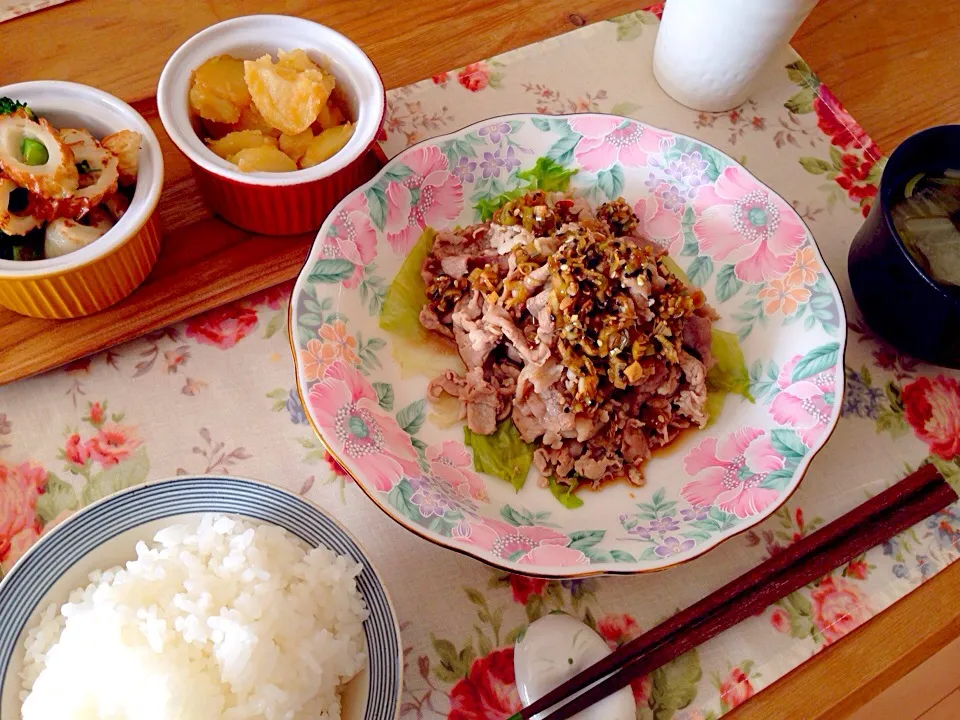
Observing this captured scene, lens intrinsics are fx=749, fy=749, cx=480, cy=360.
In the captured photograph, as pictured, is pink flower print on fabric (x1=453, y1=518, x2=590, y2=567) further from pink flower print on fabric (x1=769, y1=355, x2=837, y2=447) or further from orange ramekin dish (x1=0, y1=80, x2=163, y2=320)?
orange ramekin dish (x1=0, y1=80, x2=163, y2=320)

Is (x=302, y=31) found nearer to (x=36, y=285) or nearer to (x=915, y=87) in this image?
(x=36, y=285)

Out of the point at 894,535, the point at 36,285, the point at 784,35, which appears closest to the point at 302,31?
the point at 36,285

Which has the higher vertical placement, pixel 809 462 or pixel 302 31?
pixel 302 31

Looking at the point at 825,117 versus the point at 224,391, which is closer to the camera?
the point at 224,391

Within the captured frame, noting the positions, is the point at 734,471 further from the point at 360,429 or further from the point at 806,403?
the point at 360,429

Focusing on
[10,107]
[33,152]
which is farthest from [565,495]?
[10,107]

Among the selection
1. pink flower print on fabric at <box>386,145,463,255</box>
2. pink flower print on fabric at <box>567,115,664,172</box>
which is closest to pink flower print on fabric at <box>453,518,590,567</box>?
pink flower print on fabric at <box>386,145,463,255</box>
